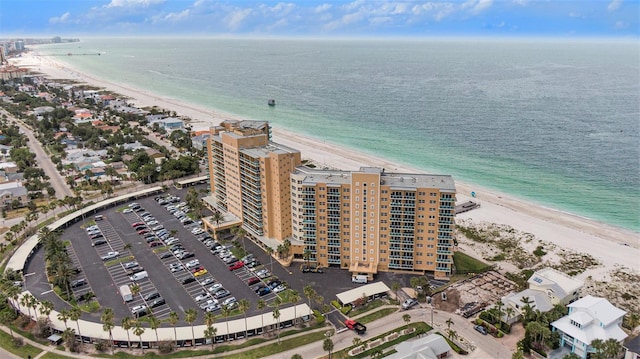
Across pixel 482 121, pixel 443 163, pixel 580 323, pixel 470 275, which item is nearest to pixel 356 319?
pixel 470 275

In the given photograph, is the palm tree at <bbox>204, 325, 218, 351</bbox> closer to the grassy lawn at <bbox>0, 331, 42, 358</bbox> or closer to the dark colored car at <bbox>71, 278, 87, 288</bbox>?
the grassy lawn at <bbox>0, 331, 42, 358</bbox>

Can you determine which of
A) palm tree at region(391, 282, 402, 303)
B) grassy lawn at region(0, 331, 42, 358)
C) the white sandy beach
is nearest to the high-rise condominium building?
palm tree at region(391, 282, 402, 303)

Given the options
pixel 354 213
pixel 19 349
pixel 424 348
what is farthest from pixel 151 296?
pixel 424 348

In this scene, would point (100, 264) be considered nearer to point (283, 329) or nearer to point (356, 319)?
point (283, 329)

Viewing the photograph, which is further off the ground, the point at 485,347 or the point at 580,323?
the point at 580,323

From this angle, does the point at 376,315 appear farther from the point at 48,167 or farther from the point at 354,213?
the point at 48,167

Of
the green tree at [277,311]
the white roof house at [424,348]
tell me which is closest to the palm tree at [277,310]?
the green tree at [277,311]
